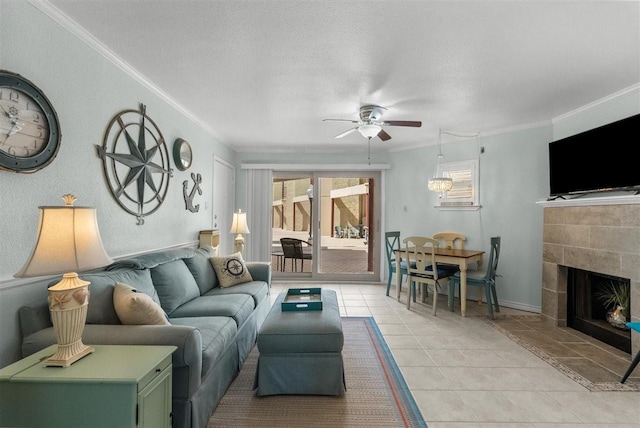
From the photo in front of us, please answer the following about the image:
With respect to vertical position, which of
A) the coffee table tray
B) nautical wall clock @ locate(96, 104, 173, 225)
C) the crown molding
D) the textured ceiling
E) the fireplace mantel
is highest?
the textured ceiling

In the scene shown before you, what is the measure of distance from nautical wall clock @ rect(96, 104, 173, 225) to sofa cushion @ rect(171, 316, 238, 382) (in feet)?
3.89

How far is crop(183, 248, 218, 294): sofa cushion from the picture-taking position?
129 inches

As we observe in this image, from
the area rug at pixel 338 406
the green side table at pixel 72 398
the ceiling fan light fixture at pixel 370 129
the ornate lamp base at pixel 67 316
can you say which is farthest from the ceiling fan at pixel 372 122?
the green side table at pixel 72 398

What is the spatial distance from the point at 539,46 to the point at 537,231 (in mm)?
2809

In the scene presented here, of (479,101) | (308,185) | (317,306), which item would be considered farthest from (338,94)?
(308,185)

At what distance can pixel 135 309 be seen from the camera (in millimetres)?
1928

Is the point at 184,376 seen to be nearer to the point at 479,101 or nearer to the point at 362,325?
the point at 362,325

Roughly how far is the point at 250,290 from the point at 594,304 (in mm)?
3848

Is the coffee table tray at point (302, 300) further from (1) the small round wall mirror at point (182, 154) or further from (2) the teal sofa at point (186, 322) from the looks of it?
(1) the small round wall mirror at point (182, 154)

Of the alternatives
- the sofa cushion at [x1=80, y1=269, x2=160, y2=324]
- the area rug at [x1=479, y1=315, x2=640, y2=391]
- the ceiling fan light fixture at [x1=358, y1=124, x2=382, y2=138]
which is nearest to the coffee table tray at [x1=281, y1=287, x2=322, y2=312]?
the sofa cushion at [x1=80, y1=269, x2=160, y2=324]

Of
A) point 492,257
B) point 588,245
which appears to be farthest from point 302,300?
point 588,245

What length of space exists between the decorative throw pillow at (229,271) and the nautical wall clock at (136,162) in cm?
87

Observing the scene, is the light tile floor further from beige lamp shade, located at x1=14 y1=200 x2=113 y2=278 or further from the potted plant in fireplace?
beige lamp shade, located at x1=14 y1=200 x2=113 y2=278

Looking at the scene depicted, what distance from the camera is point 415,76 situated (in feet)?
9.67
